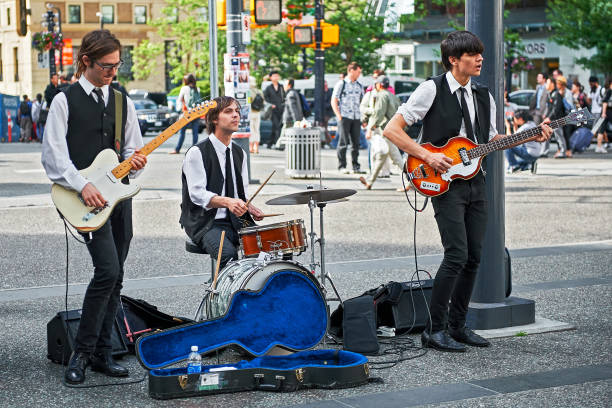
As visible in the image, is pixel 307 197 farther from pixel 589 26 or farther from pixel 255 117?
pixel 589 26

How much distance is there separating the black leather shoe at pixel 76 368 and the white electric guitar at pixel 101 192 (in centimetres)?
71

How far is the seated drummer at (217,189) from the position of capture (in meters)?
6.70

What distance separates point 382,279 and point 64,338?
3.41 m

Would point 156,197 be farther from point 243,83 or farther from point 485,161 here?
point 485,161

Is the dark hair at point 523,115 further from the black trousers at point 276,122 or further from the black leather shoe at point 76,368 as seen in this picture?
the black leather shoe at point 76,368

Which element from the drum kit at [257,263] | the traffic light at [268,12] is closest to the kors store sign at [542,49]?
the traffic light at [268,12]

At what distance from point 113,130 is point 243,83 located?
32.2 feet

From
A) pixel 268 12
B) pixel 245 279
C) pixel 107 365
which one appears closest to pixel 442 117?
pixel 245 279

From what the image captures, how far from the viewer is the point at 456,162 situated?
6.25 m

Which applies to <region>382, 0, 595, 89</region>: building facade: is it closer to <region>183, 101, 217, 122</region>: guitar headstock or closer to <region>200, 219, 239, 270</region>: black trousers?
<region>200, 219, 239, 270</region>: black trousers

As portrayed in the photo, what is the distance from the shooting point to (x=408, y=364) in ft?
19.9

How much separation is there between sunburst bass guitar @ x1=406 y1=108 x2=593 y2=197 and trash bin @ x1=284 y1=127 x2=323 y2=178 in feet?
38.2

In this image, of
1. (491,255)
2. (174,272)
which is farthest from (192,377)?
(174,272)

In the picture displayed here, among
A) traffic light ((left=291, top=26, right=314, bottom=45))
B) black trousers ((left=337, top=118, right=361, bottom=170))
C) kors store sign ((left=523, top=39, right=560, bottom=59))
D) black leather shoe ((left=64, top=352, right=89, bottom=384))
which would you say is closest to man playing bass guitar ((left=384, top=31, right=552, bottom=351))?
black leather shoe ((left=64, top=352, right=89, bottom=384))
